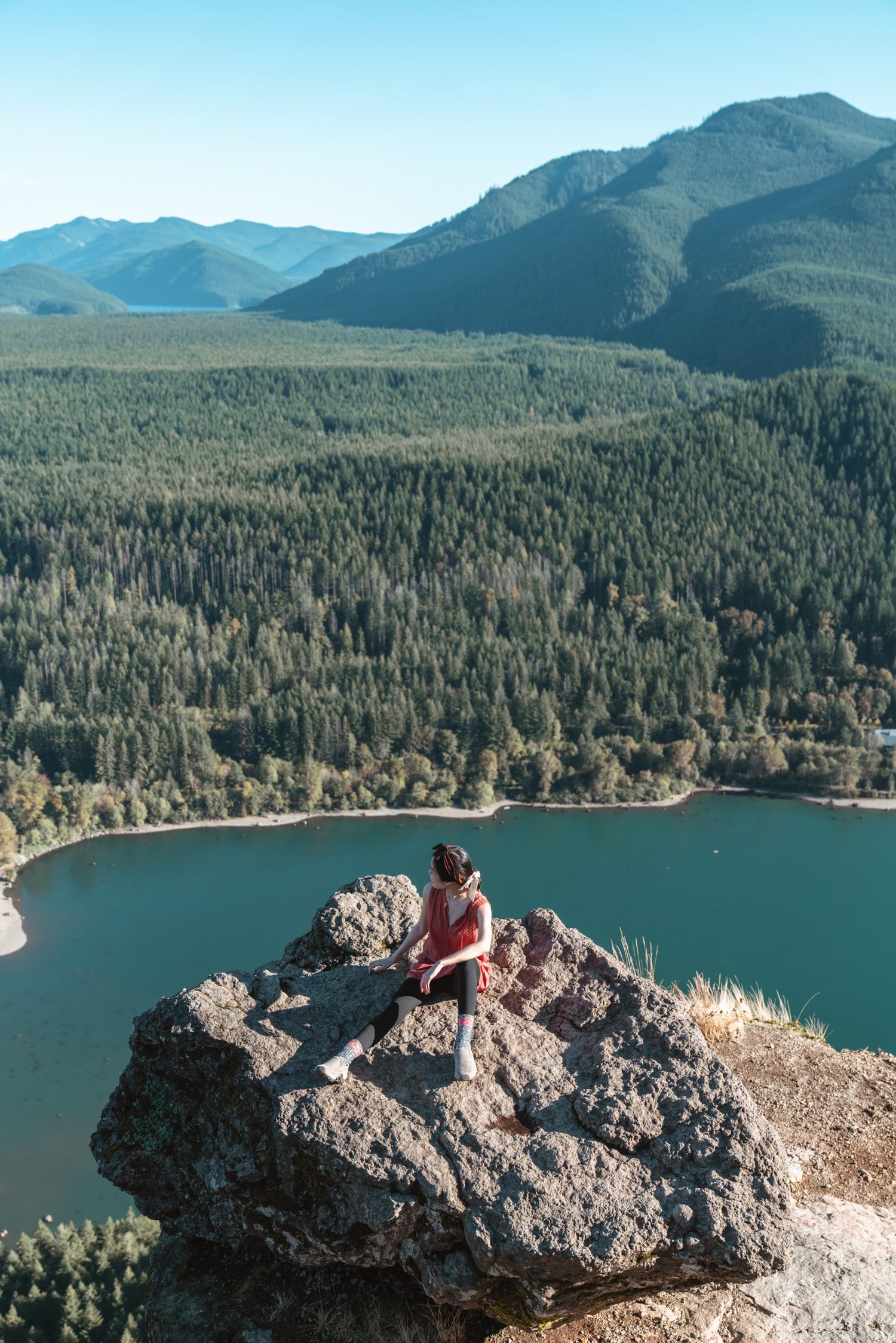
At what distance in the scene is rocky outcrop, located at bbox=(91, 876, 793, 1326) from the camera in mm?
8422

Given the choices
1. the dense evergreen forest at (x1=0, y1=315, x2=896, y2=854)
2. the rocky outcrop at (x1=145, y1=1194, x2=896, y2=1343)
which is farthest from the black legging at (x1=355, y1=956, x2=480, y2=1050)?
the dense evergreen forest at (x1=0, y1=315, x2=896, y2=854)

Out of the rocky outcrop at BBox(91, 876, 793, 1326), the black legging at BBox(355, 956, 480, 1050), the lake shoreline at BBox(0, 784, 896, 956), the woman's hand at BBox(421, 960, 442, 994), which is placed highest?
the woman's hand at BBox(421, 960, 442, 994)

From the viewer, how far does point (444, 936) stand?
10.3 metres

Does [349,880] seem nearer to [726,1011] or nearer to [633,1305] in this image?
[726,1011]

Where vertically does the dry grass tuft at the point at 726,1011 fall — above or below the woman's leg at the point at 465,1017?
below

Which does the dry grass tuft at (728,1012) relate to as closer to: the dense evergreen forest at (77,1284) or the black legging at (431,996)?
the black legging at (431,996)

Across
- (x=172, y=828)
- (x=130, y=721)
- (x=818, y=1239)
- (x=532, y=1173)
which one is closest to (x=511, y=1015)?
(x=532, y=1173)

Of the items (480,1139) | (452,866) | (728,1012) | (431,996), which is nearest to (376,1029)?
(431,996)

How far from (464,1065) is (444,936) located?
48.2 inches

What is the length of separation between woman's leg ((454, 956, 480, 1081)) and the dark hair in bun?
2.32ft

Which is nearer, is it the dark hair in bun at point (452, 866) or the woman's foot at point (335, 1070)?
the woman's foot at point (335, 1070)

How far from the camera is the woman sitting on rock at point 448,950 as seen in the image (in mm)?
9805

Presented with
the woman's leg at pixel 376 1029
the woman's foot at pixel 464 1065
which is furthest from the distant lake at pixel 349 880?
the woman's foot at pixel 464 1065

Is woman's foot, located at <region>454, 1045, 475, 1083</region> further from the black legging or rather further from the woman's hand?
the woman's hand
